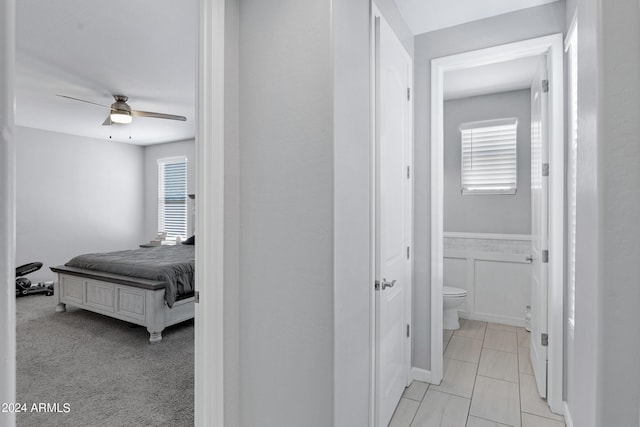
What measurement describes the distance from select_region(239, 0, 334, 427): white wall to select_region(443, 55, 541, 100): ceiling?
2202 mm

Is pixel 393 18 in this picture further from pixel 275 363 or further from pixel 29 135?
pixel 29 135

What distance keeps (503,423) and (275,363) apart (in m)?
1.55

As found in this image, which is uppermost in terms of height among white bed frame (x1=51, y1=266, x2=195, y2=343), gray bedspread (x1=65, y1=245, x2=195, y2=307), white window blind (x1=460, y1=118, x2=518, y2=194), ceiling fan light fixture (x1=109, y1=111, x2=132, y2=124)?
ceiling fan light fixture (x1=109, y1=111, x2=132, y2=124)

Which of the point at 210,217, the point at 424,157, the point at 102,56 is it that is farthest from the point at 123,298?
the point at 424,157

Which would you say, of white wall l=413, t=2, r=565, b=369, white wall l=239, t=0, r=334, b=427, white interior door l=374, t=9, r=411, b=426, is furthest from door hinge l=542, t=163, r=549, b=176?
white wall l=239, t=0, r=334, b=427

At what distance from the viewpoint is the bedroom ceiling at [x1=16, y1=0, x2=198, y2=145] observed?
7.59ft

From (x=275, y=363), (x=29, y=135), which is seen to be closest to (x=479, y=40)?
(x=275, y=363)

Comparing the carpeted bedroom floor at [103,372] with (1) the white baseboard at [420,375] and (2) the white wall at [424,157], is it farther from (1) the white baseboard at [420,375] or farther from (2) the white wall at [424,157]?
(2) the white wall at [424,157]

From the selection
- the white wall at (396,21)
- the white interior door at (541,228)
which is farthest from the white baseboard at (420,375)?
the white wall at (396,21)

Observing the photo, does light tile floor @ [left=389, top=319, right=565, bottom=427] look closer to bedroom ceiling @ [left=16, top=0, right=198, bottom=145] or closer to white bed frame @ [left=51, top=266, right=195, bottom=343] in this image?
white bed frame @ [left=51, top=266, right=195, bottom=343]

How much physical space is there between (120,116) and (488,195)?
171 inches

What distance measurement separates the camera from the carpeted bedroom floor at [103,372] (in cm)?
213

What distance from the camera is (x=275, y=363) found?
1447mm

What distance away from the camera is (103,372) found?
8.82ft
